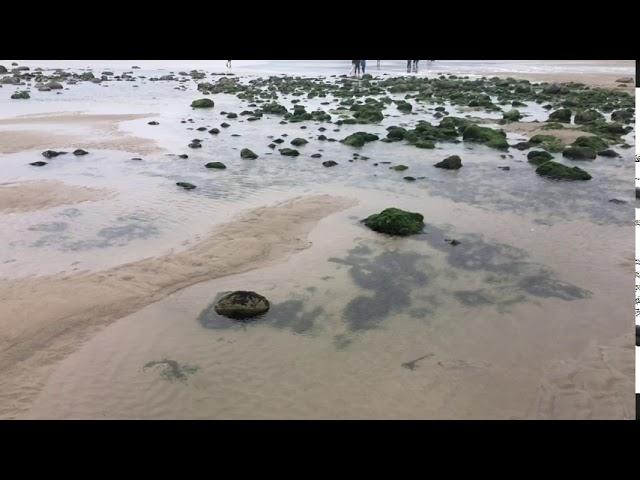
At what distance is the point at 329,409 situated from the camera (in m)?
7.10

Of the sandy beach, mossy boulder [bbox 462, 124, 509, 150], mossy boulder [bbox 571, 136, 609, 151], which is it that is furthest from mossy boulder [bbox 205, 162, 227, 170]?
mossy boulder [bbox 571, 136, 609, 151]

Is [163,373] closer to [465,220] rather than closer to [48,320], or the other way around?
[48,320]

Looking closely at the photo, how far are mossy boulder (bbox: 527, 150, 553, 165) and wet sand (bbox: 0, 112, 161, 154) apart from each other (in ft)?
51.0

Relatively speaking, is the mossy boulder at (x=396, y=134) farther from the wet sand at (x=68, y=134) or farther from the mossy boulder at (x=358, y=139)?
the wet sand at (x=68, y=134)

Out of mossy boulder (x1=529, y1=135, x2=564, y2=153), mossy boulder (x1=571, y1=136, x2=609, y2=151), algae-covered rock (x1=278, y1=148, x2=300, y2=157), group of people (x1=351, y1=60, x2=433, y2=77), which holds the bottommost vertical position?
algae-covered rock (x1=278, y1=148, x2=300, y2=157)

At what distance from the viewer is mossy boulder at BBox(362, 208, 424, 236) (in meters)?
12.8

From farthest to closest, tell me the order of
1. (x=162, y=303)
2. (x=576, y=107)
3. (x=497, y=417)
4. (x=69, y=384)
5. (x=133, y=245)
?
(x=576, y=107) < (x=133, y=245) < (x=162, y=303) < (x=69, y=384) < (x=497, y=417)

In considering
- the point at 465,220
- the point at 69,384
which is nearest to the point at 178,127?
the point at 465,220

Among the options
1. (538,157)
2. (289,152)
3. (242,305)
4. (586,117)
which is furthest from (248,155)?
(586,117)

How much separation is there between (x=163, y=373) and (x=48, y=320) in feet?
8.99

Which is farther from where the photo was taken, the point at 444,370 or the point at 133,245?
the point at 133,245

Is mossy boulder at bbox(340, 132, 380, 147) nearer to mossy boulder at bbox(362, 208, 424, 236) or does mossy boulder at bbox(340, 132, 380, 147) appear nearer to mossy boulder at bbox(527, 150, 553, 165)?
mossy boulder at bbox(527, 150, 553, 165)

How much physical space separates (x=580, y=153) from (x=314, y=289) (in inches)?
594

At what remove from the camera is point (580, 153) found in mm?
20016
